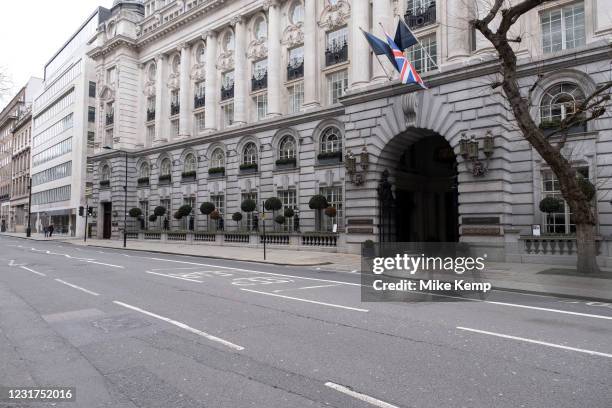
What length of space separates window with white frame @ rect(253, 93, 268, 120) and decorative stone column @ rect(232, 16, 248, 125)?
1.06 m

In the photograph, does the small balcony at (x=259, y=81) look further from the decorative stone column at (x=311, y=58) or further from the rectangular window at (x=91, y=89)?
the rectangular window at (x=91, y=89)

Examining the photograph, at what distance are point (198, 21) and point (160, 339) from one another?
40.2 meters

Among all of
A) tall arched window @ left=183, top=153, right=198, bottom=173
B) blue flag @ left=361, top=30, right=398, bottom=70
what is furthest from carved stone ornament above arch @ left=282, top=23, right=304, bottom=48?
tall arched window @ left=183, top=153, right=198, bottom=173

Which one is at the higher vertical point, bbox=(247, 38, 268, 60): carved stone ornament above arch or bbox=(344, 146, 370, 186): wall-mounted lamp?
bbox=(247, 38, 268, 60): carved stone ornament above arch

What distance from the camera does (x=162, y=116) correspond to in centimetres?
4519

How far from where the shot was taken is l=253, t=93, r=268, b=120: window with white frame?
3597 centimetres

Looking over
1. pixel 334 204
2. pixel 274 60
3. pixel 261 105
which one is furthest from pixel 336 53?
pixel 334 204

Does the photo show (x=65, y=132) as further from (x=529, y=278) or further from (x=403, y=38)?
(x=529, y=278)

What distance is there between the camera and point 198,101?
41.8 metres

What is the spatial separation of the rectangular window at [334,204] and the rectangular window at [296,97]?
7.39m

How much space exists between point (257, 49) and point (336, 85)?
9429mm

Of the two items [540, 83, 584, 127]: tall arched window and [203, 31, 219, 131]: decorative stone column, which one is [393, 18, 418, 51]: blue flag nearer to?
[540, 83, 584, 127]: tall arched window

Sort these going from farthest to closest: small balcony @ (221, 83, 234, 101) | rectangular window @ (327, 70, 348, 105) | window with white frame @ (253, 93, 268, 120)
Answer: small balcony @ (221, 83, 234, 101) → window with white frame @ (253, 93, 268, 120) → rectangular window @ (327, 70, 348, 105)

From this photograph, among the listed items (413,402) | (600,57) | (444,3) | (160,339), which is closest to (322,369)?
(413,402)
